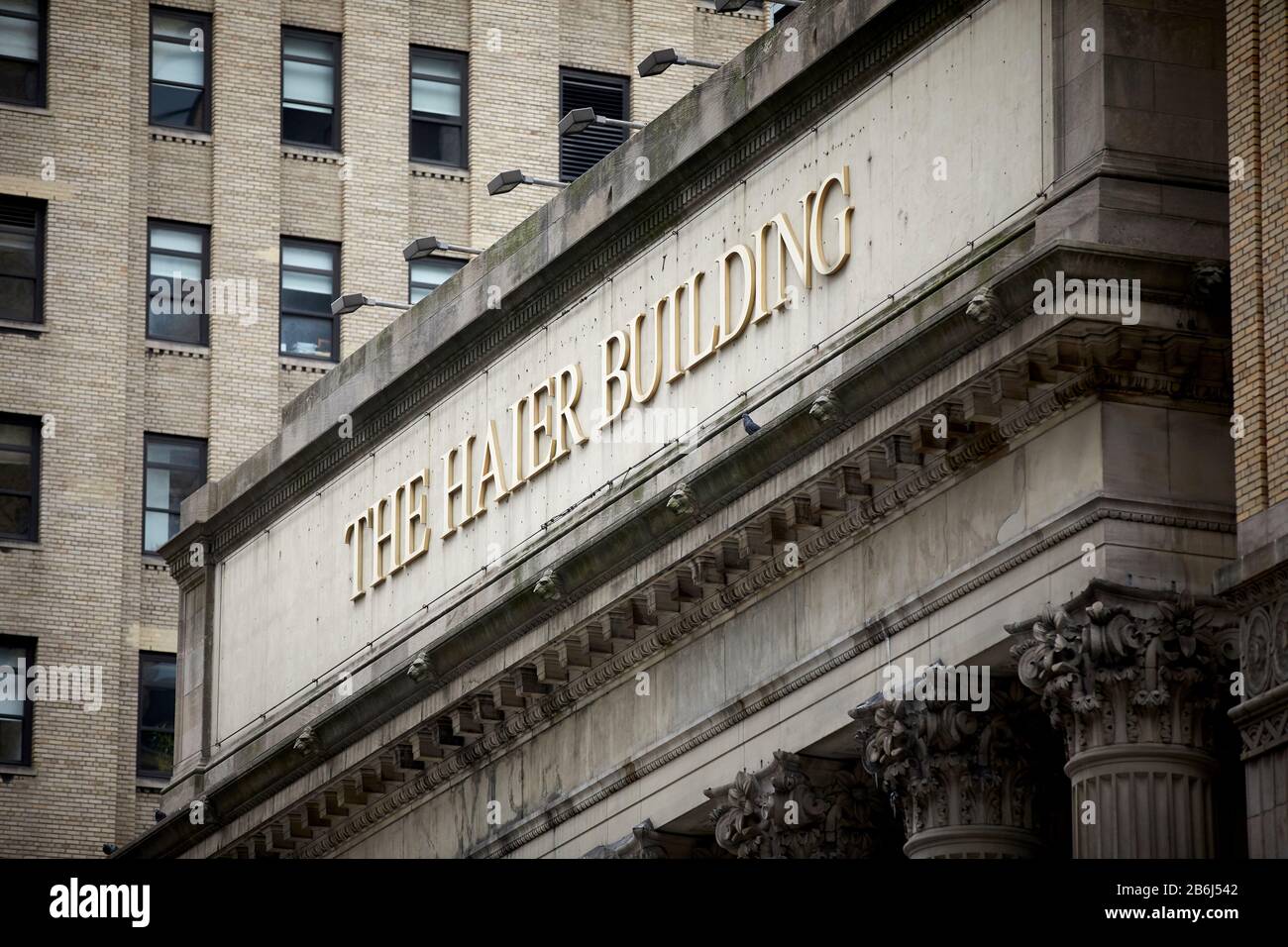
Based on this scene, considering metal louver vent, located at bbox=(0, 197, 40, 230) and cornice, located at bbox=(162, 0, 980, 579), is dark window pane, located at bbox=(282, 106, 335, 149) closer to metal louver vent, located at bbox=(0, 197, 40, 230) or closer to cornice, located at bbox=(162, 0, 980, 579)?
metal louver vent, located at bbox=(0, 197, 40, 230)

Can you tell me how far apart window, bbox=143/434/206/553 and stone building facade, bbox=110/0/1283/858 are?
1472 cm

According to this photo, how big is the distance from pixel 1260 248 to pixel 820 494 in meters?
8.32

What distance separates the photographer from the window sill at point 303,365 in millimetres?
69812

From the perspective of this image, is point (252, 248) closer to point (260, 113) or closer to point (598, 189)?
point (260, 113)

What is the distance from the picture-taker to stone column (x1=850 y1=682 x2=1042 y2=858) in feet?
120

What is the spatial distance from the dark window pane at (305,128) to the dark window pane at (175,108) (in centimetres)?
173

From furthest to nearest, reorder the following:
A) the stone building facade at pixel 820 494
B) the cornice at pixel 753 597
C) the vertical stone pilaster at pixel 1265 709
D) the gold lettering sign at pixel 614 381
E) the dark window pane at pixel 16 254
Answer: the dark window pane at pixel 16 254, the gold lettering sign at pixel 614 381, the cornice at pixel 753 597, the stone building facade at pixel 820 494, the vertical stone pilaster at pixel 1265 709

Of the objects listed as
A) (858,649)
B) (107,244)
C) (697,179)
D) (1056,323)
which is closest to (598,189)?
(697,179)

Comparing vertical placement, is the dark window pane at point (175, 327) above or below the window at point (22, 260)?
below

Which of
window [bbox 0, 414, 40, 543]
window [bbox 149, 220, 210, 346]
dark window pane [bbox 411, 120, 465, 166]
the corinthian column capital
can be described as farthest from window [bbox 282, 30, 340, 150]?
the corinthian column capital

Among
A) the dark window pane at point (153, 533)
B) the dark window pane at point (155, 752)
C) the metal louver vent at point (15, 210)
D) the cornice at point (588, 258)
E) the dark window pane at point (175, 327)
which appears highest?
the metal louver vent at point (15, 210)

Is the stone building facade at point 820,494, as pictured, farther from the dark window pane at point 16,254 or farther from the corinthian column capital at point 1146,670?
the dark window pane at point 16,254

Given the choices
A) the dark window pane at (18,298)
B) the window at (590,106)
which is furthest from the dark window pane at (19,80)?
the window at (590,106)

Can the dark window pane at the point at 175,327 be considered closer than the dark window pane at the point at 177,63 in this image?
Yes
